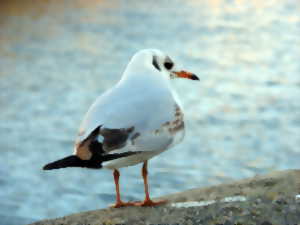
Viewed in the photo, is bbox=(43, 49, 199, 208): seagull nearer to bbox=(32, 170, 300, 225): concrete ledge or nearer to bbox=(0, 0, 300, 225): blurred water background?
bbox=(32, 170, 300, 225): concrete ledge

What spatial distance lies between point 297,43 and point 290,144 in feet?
8.46

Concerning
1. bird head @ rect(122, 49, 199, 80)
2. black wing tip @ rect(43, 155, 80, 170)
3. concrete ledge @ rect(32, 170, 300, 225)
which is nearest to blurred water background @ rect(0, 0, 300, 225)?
concrete ledge @ rect(32, 170, 300, 225)

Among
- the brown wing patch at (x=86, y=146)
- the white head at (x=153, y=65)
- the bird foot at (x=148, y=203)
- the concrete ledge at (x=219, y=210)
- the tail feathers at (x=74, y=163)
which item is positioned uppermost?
the white head at (x=153, y=65)

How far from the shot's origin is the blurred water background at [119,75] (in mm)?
6160

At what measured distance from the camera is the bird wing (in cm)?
293

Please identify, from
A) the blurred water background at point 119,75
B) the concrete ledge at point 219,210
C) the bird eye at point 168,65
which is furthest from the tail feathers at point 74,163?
the blurred water background at point 119,75

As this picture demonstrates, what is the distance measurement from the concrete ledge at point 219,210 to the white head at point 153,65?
1.74 feet

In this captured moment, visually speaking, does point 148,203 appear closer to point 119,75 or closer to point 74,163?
point 74,163

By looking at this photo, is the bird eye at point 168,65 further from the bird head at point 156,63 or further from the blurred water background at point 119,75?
the blurred water background at point 119,75

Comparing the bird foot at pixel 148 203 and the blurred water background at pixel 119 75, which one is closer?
the bird foot at pixel 148 203

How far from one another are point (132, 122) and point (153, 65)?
0.37 metres

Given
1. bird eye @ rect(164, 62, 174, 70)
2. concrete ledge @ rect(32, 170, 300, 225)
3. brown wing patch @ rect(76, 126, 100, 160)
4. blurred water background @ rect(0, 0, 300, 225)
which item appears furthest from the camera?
blurred water background @ rect(0, 0, 300, 225)

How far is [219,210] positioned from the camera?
329 cm

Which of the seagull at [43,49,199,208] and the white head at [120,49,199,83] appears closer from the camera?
the seagull at [43,49,199,208]
